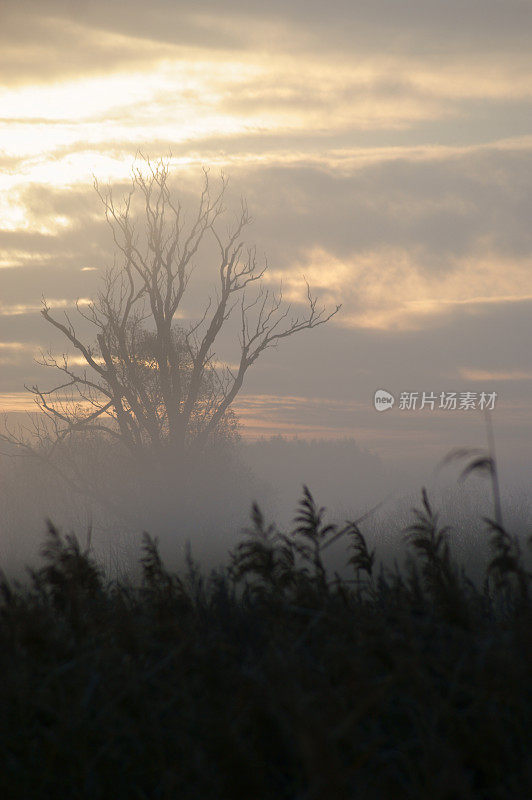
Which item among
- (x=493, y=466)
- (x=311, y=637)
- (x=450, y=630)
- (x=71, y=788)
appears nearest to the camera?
(x=71, y=788)

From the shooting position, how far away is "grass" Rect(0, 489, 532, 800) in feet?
6.70

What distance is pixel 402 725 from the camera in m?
2.57

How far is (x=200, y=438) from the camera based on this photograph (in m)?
25.6

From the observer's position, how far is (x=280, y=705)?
7.36ft

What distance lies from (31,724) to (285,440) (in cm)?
7139

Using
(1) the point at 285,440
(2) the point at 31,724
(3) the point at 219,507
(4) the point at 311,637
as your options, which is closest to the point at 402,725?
(4) the point at 311,637

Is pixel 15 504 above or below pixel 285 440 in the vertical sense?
below

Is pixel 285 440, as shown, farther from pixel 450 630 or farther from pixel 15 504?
pixel 450 630

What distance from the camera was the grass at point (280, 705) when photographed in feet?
6.70

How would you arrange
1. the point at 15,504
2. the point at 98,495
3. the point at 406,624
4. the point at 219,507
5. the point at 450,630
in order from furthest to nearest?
the point at 15,504 < the point at 219,507 < the point at 98,495 < the point at 450,630 < the point at 406,624

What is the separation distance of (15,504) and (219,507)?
11.3 meters

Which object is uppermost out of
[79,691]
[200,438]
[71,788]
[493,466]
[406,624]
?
[200,438]

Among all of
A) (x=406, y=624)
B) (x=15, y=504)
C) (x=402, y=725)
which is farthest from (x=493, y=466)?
(x=15, y=504)

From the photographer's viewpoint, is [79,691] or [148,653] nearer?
[79,691]
